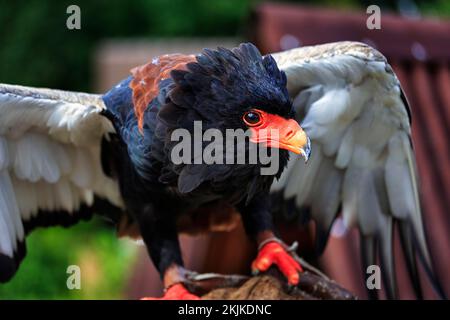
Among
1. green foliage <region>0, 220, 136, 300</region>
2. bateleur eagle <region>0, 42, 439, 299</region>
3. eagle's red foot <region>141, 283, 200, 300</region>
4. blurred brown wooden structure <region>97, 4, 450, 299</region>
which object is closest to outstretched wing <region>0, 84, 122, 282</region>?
bateleur eagle <region>0, 42, 439, 299</region>

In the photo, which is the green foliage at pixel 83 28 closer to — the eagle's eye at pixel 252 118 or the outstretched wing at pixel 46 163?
the outstretched wing at pixel 46 163

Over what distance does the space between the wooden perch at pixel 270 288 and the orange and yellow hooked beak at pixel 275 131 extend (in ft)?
2.91

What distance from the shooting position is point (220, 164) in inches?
115

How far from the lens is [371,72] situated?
3.52 m

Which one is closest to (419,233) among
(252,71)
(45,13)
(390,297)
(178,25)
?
(390,297)

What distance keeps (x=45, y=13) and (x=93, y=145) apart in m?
12.6

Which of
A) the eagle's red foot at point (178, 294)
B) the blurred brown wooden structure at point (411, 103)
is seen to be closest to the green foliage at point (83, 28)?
the blurred brown wooden structure at point (411, 103)

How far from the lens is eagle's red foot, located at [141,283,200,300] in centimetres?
341

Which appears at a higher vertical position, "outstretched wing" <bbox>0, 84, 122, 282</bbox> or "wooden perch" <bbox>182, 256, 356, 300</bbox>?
"outstretched wing" <bbox>0, 84, 122, 282</bbox>

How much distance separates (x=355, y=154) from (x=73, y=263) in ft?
19.6

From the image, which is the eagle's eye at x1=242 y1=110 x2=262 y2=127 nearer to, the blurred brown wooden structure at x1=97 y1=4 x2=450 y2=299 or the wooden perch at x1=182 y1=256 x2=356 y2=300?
the wooden perch at x1=182 y1=256 x2=356 y2=300

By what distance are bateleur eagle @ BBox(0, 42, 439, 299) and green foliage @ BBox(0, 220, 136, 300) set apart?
3.98m

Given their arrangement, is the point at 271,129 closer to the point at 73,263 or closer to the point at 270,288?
the point at 270,288

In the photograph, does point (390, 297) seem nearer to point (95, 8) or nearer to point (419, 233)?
point (419, 233)
